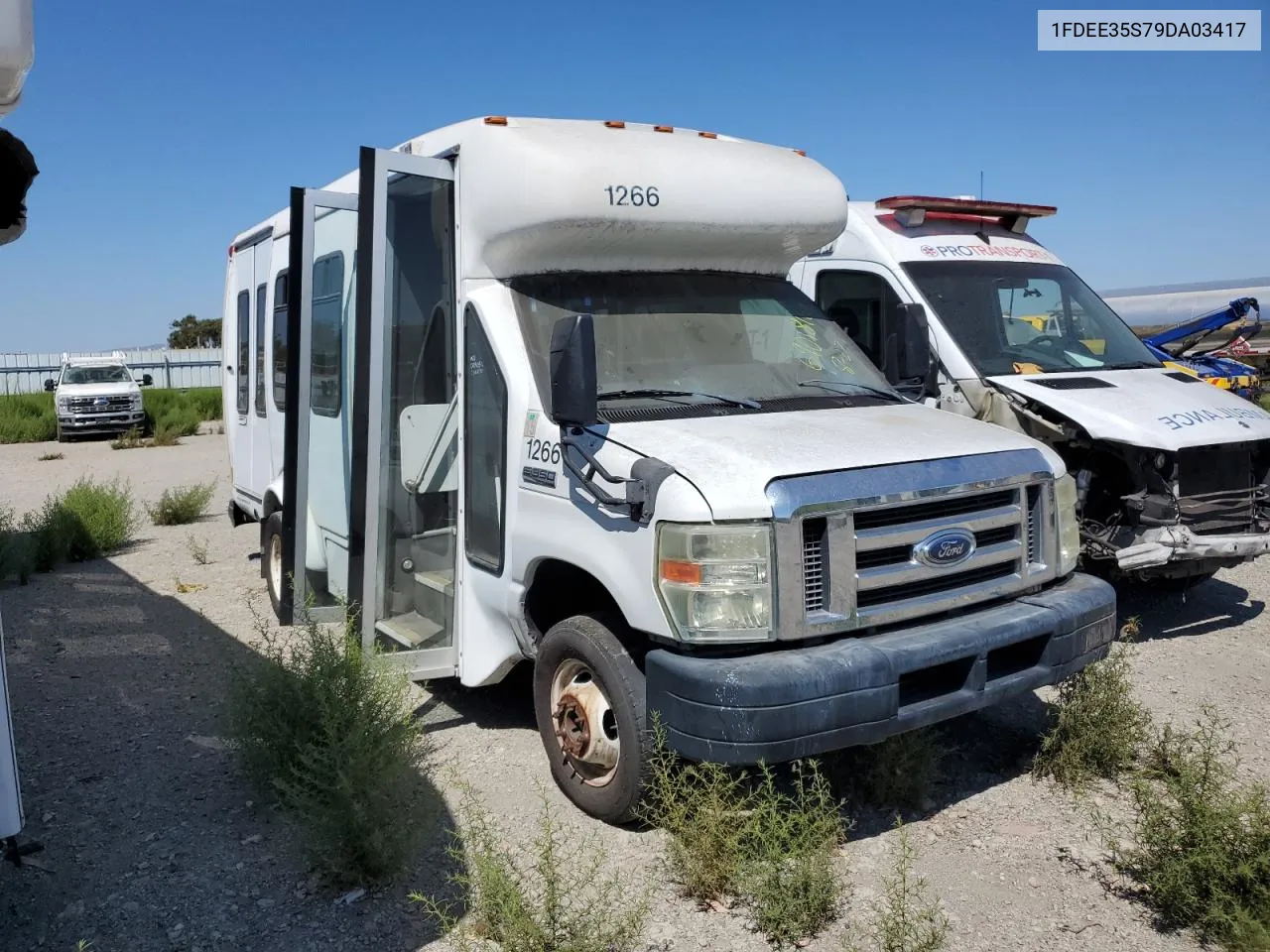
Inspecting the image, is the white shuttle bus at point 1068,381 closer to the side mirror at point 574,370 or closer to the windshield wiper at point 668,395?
the windshield wiper at point 668,395

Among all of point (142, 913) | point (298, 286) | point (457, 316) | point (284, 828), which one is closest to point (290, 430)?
point (298, 286)

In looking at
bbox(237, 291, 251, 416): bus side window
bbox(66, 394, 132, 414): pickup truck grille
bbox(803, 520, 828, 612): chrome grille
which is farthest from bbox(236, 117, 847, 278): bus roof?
bbox(66, 394, 132, 414): pickup truck grille

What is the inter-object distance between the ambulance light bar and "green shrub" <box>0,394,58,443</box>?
25.2 m

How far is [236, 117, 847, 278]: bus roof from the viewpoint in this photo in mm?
4859

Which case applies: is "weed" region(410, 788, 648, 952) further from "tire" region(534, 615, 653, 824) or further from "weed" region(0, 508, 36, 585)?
"weed" region(0, 508, 36, 585)

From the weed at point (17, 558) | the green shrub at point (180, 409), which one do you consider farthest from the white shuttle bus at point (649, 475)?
the green shrub at point (180, 409)

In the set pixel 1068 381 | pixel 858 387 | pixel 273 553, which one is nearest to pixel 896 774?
pixel 858 387

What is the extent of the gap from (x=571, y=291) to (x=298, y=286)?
1.57m

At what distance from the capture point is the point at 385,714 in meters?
4.83

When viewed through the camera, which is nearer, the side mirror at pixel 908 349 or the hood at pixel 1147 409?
the side mirror at pixel 908 349

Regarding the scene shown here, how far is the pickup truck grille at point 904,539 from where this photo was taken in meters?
3.95

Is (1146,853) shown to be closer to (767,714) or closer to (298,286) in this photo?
(767,714)

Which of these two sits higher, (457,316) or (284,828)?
(457,316)

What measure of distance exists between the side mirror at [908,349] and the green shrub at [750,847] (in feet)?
8.22
